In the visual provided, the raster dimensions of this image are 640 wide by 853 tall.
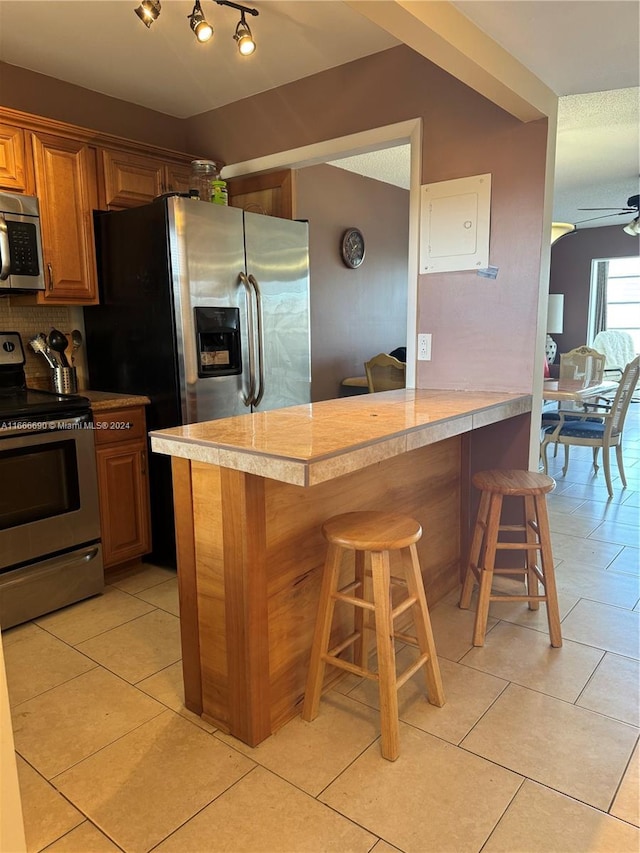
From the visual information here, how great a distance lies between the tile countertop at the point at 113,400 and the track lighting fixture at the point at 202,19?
1555 mm

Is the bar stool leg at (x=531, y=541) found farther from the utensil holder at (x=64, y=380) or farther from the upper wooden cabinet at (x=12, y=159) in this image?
the upper wooden cabinet at (x=12, y=159)

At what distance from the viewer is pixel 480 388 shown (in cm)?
273

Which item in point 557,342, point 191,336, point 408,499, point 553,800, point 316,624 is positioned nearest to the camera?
point 553,800

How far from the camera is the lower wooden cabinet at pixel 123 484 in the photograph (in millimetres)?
2840

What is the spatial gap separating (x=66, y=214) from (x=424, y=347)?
1.88 meters

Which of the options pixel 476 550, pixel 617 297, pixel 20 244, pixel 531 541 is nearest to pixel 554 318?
pixel 617 297

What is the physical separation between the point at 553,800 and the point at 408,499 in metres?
1.15

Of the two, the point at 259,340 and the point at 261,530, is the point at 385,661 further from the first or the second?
the point at 259,340

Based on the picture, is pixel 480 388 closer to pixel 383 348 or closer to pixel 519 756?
pixel 519 756

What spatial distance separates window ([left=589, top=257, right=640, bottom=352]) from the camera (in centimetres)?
858

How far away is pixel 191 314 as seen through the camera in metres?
2.82

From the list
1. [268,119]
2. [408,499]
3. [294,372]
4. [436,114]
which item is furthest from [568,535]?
[268,119]

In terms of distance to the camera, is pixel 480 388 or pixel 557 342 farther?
pixel 557 342

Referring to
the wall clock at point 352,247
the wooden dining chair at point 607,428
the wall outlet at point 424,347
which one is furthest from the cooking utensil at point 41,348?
the wooden dining chair at point 607,428
